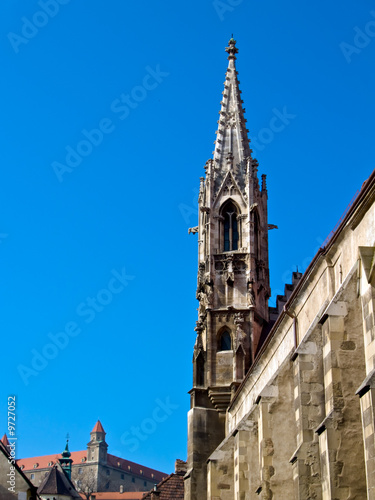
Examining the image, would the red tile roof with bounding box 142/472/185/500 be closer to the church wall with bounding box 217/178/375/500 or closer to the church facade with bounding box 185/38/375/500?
the church facade with bounding box 185/38/375/500

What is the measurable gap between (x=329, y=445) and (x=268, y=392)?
7.52m

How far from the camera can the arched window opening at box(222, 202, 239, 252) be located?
4003 cm

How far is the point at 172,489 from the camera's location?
150ft

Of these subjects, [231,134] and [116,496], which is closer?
[231,134]

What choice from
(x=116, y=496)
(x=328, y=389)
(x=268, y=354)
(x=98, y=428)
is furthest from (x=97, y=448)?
(x=328, y=389)

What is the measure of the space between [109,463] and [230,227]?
138 meters

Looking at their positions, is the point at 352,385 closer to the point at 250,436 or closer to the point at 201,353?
the point at 250,436

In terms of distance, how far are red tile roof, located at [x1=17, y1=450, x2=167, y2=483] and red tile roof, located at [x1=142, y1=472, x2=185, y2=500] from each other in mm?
125644

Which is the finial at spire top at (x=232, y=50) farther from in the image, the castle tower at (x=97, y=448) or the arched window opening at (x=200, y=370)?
the castle tower at (x=97, y=448)

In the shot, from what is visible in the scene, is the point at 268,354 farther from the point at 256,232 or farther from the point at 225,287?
the point at 256,232

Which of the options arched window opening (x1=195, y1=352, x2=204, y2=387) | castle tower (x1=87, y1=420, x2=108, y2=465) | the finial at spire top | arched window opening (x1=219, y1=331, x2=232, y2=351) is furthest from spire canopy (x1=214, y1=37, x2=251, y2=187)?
castle tower (x1=87, y1=420, x2=108, y2=465)

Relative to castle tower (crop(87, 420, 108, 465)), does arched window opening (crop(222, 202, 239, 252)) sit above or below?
below

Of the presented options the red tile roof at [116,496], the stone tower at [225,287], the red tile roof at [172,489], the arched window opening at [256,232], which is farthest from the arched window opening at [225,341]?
the red tile roof at [116,496]

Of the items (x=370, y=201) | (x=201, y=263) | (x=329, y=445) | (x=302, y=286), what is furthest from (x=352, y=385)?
(x=201, y=263)
